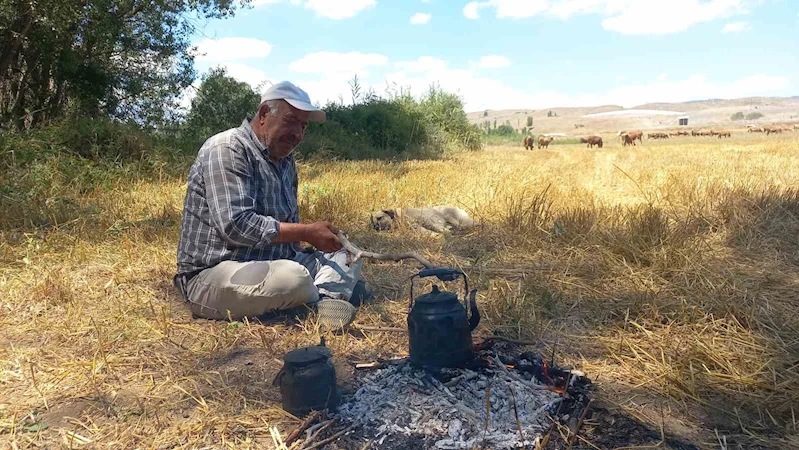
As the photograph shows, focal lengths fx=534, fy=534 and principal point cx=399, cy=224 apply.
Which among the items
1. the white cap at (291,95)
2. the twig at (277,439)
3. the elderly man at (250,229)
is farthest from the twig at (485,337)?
the white cap at (291,95)

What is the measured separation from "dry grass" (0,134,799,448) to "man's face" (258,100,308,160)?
1111 millimetres

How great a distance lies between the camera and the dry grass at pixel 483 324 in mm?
2377

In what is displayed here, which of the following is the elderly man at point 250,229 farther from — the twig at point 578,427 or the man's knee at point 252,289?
the twig at point 578,427

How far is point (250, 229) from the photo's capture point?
10.1 ft

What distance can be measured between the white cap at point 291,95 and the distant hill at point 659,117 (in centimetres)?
5457

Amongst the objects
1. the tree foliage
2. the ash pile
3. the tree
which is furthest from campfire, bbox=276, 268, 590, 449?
the tree

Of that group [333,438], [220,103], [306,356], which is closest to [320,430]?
[333,438]

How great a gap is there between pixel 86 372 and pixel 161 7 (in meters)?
9.25

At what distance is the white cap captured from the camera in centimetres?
310

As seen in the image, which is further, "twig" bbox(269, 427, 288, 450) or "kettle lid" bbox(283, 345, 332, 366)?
"kettle lid" bbox(283, 345, 332, 366)

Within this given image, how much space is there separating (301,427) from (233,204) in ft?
4.57

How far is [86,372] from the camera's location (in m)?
2.71

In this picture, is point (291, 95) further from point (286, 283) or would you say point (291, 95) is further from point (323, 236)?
point (286, 283)

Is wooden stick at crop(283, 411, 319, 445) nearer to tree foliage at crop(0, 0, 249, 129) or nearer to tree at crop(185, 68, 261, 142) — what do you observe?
tree foliage at crop(0, 0, 249, 129)
